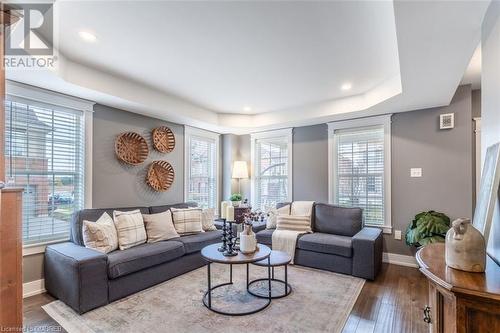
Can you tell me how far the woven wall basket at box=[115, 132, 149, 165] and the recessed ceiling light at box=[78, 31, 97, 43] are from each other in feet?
5.28

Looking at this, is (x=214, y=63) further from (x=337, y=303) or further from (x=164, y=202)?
(x=337, y=303)

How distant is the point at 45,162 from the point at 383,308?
160 inches

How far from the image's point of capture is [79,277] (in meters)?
2.49

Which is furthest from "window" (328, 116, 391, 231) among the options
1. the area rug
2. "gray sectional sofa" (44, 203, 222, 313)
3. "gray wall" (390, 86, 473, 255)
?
"gray sectional sofa" (44, 203, 222, 313)

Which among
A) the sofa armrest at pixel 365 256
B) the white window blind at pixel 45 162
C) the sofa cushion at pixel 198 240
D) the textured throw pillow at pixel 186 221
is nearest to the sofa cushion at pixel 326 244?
the sofa armrest at pixel 365 256

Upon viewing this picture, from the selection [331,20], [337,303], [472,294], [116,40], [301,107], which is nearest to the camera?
[472,294]

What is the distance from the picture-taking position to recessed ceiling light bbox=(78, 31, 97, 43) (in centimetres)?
235

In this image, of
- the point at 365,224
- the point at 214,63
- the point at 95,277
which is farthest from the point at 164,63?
the point at 365,224

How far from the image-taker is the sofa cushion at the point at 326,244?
3539mm

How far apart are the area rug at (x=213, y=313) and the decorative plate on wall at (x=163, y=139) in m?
2.14

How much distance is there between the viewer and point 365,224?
14.6 feet

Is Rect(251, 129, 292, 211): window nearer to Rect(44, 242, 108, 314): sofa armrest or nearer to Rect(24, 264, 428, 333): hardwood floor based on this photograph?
Rect(24, 264, 428, 333): hardwood floor

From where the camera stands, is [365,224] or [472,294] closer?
[472,294]

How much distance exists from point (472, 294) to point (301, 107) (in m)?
4.04
